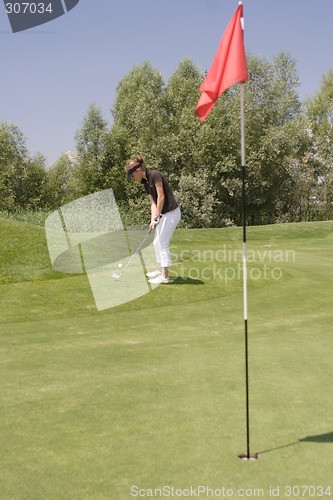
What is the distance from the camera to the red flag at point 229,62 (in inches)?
157

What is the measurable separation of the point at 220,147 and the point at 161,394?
40360 mm

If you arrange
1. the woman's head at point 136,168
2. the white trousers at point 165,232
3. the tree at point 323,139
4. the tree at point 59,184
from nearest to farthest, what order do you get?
the woman's head at point 136,168, the white trousers at point 165,232, the tree at point 323,139, the tree at point 59,184

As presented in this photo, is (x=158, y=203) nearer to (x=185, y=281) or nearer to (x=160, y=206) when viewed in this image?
(x=160, y=206)

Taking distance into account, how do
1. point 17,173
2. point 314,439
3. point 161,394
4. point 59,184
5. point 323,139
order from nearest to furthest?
point 314,439, point 161,394, point 323,139, point 17,173, point 59,184

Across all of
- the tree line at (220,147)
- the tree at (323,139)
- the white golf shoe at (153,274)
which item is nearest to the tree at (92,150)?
the tree line at (220,147)

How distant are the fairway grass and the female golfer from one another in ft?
2.52

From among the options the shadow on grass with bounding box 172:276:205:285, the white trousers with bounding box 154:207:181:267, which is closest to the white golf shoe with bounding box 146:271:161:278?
the shadow on grass with bounding box 172:276:205:285

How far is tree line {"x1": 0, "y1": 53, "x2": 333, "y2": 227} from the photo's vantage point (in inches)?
1683

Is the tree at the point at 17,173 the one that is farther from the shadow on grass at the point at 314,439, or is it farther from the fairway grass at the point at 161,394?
the shadow on grass at the point at 314,439

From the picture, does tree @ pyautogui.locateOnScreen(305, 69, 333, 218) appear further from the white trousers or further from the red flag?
the red flag

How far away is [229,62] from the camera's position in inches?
159

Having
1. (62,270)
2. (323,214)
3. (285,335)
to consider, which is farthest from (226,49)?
(323,214)

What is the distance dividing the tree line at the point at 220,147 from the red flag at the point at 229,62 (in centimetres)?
3473

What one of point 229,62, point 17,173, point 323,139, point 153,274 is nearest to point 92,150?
Result: point 17,173
